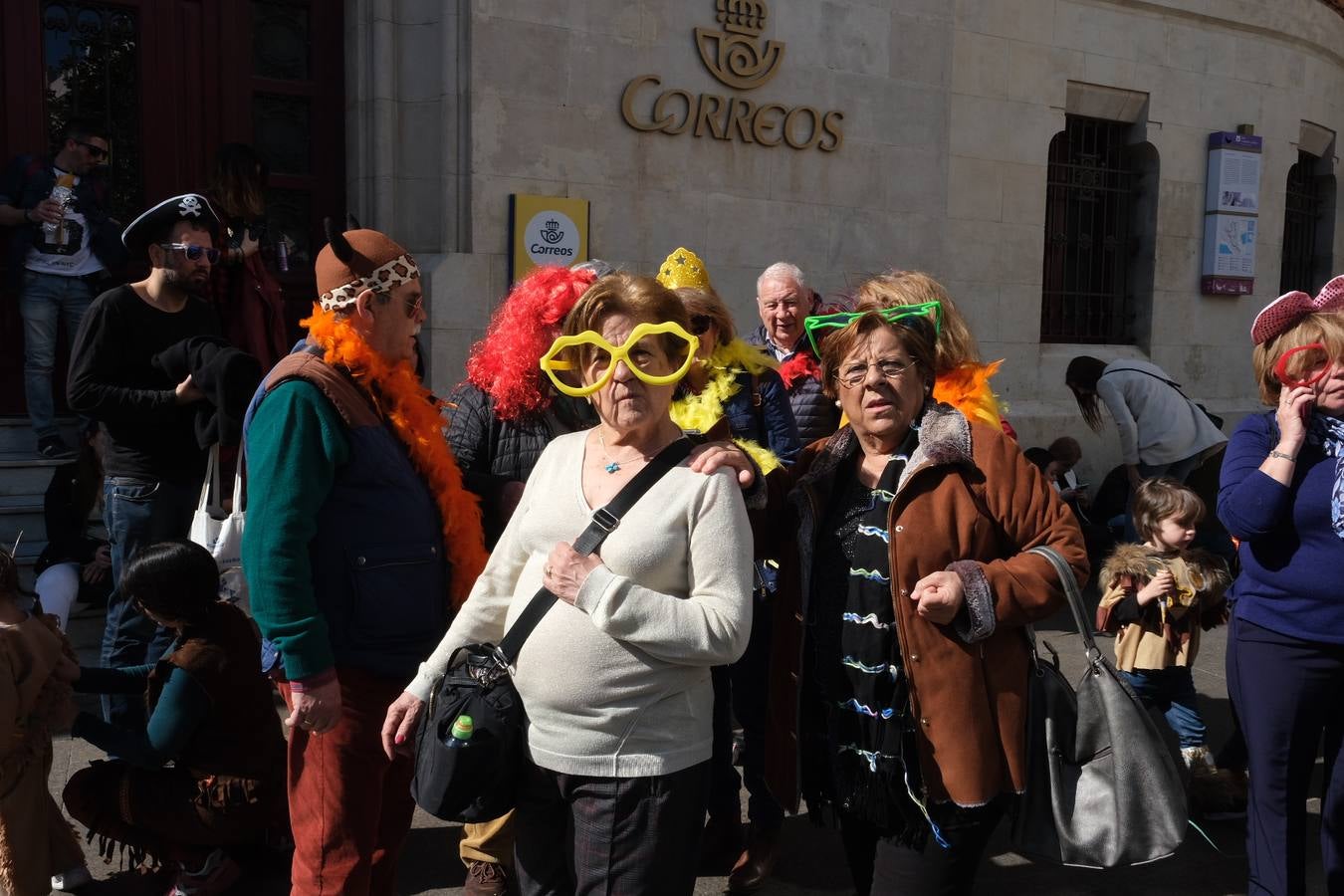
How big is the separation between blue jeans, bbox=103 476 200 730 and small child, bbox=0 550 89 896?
781 millimetres

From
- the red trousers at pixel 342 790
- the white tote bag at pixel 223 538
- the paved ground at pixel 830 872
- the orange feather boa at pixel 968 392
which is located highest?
the orange feather boa at pixel 968 392

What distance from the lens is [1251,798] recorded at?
10.4 ft

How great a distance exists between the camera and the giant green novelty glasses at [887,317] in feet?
8.67

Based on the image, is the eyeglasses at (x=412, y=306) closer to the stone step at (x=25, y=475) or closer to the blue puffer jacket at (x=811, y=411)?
the blue puffer jacket at (x=811, y=411)

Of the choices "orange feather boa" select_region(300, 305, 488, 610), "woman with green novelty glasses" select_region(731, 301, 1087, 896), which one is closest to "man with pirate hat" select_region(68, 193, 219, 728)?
"orange feather boa" select_region(300, 305, 488, 610)

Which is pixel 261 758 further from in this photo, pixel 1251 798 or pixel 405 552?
→ pixel 1251 798

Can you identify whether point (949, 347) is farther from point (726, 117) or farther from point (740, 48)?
point (740, 48)

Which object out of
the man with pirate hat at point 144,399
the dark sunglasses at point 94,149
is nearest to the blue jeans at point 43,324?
the dark sunglasses at point 94,149

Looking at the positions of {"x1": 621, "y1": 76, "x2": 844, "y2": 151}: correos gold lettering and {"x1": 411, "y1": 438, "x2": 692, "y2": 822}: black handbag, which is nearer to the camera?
{"x1": 411, "y1": 438, "x2": 692, "y2": 822}: black handbag

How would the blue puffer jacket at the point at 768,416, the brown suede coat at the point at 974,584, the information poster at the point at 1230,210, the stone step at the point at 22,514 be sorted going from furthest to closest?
the information poster at the point at 1230,210
the stone step at the point at 22,514
the blue puffer jacket at the point at 768,416
the brown suede coat at the point at 974,584

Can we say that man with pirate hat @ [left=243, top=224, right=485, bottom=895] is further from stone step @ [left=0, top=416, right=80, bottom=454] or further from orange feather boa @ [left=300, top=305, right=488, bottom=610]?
stone step @ [left=0, top=416, right=80, bottom=454]

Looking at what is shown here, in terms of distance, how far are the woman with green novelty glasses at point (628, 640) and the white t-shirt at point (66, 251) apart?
190 inches

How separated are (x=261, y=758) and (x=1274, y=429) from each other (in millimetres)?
3116

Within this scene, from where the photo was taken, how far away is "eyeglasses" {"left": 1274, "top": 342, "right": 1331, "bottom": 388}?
3080 millimetres
